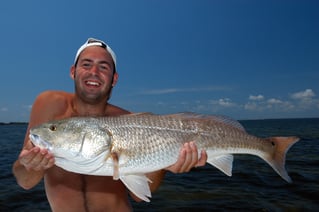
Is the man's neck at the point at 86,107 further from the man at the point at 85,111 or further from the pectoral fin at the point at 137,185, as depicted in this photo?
the pectoral fin at the point at 137,185

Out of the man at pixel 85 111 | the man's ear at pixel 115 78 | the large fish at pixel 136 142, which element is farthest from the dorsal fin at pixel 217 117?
the man's ear at pixel 115 78

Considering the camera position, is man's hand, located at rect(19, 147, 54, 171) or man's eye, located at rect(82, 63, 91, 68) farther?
man's eye, located at rect(82, 63, 91, 68)

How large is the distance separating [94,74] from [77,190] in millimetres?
1828

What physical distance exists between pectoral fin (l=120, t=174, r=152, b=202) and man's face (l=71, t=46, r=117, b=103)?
4.77 ft

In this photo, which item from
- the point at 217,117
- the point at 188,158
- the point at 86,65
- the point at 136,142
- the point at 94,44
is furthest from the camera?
the point at 94,44

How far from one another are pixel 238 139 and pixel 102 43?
2.62 metres

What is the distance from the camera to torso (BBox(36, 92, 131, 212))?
180 inches

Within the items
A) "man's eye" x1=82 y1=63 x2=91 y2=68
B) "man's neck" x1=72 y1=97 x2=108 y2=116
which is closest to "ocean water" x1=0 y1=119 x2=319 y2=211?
"man's neck" x1=72 y1=97 x2=108 y2=116

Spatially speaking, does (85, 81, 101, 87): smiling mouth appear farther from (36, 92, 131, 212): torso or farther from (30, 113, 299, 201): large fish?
(30, 113, 299, 201): large fish

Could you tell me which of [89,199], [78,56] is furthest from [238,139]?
[78,56]

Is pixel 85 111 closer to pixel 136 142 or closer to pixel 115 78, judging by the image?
pixel 115 78

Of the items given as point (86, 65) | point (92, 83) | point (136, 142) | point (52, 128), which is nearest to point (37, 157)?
point (52, 128)

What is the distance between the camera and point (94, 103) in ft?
15.2

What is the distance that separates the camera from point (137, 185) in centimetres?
365
